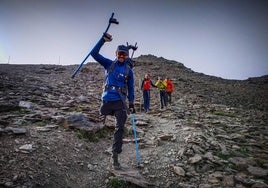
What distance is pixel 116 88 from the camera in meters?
6.39

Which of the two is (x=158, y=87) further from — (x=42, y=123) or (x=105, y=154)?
(x=105, y=154)

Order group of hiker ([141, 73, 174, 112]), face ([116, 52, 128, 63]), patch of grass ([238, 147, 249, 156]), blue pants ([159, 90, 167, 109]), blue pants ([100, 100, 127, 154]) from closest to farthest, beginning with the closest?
1. blue pants ([100, 100, 127, 154])
2. face ([116, 52, 128, 63])
3. patch of grass ([238, 147, 249, 156])
4. group of hiker ([141, 73, 174, 112])
5. blue pants ([159, 90, 167, 109])

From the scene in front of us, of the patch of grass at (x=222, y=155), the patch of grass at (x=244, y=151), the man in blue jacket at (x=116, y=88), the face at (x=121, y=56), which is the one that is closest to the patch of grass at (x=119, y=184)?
the man in blue jacket at (x=116, y=88)

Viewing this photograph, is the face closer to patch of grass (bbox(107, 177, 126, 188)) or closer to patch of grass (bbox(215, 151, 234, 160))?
patch of grass (bbox(107, 177, 126, 188))

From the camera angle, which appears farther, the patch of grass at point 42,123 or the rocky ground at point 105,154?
the patch of grass at point 42,123

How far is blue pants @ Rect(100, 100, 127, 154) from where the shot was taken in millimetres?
6215

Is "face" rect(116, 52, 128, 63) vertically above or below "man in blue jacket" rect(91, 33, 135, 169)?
above

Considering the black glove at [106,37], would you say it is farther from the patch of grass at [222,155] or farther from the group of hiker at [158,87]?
the group of hiker at [158,87]

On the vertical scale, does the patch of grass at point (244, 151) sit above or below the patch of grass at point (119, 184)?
above

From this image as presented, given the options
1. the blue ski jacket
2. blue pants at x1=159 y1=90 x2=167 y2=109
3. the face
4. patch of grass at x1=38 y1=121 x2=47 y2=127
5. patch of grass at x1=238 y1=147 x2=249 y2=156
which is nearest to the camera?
the blue ski jacket

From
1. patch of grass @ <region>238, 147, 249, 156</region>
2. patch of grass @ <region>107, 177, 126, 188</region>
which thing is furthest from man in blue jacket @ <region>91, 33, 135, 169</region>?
patch of grass @ <region>238, 147, 249, 156</region>

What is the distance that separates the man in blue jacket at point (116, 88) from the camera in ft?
20.5

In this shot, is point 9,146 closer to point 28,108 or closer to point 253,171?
point 28,108

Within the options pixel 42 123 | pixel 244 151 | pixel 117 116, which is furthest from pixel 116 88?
pixel 244 151
